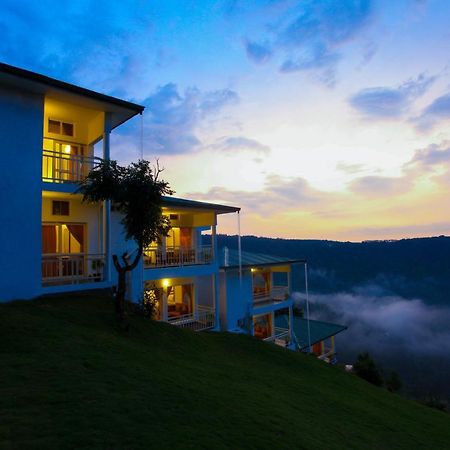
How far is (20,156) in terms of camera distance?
40.2 feet

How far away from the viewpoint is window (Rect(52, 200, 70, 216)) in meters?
14.6

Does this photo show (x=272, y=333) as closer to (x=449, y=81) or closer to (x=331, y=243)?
(x=449, y=81)

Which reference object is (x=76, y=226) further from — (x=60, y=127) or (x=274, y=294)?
(x=274, y=294)

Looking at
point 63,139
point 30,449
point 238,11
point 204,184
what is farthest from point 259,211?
point 30,449

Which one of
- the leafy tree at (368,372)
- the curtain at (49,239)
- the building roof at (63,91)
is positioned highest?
the building roof at (63,91)

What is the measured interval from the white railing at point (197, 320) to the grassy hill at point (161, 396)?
5.64 meters

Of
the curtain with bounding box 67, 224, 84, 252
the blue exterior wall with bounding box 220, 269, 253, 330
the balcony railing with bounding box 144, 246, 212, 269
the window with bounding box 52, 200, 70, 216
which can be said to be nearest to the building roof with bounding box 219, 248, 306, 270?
the blue exterior wall with bounding box 220, 269, 253, 330

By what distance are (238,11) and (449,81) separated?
15236mm

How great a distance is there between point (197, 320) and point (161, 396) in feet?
45.7

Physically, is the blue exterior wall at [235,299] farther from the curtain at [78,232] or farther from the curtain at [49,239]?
the curtain at [49,239]

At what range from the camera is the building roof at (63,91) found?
1148cm

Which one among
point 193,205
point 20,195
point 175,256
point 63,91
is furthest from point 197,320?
point 63,91

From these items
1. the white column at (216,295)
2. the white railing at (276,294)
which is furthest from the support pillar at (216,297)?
the white railing at (276,294)

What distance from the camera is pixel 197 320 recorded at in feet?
65.7
